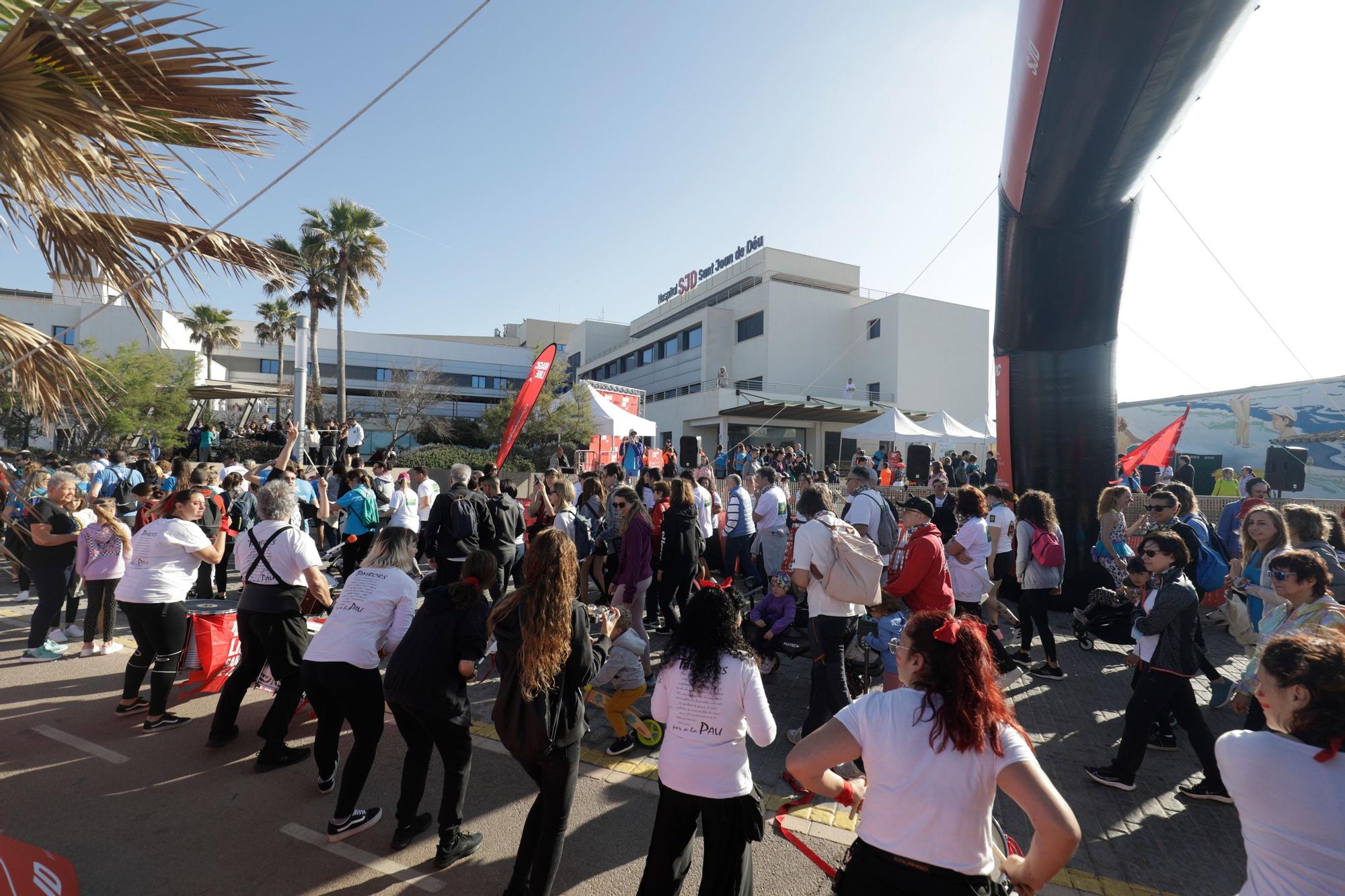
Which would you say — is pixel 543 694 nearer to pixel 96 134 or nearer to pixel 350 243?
pixel 96 134

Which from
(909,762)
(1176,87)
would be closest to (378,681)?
(909,762)

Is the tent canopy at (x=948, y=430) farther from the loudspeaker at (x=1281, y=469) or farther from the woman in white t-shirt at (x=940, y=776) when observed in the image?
the woman in white t-shirt at (x=940, y=776)

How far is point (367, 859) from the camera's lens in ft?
10.7

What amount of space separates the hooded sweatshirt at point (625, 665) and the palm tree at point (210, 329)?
40.1m

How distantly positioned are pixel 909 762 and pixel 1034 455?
7.85 meters

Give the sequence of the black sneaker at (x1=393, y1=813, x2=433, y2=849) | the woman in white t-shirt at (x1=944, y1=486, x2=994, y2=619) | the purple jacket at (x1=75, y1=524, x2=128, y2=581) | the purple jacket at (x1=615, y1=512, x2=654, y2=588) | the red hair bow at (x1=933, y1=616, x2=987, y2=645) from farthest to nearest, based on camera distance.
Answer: the purple jacket at (x1=615, y1=512, x2=654, y2=588), the purple jacket at (x1=75, y1=524, x2=128, y2=581), the woman in white t-shirt at (x1=944, y1=486, x2=994, y2=619), the black sneaker at (x1=393, y1=813, x2=433, y2=849), the red hair bow at (x1=933, y1=616, x2=987, y2=645)

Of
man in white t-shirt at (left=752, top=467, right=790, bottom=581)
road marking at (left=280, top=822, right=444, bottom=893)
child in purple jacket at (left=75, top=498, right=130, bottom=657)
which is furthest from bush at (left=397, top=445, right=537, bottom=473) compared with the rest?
road marking at (left=280, top=822, right=444, bottom=893)

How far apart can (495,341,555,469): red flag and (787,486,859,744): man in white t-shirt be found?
549 cm

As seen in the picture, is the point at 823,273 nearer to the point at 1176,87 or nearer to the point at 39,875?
the point at 1176,87

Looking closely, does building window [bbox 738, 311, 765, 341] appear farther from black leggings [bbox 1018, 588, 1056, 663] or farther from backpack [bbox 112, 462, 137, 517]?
black leggings [bbox 1018, 588, 1056, 663]

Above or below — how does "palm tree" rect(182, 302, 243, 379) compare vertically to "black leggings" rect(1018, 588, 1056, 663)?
above

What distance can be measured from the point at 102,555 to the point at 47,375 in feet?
14.2

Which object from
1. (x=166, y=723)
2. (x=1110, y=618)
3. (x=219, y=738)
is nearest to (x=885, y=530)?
(x=1110, y=618)

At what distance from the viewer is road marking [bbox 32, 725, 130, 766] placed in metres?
4.27
